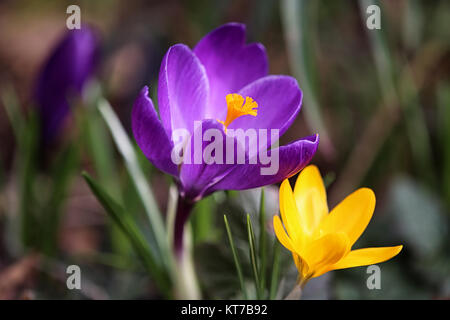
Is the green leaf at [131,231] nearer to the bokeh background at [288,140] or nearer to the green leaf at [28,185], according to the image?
the bokeh background at [288,140]

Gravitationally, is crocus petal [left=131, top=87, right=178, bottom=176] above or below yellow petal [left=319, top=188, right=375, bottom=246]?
above

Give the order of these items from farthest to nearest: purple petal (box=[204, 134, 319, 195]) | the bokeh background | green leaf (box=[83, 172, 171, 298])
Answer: the bokeh background, green leaf (box=[83, 172, 171, 298]), purple petal (box=[204, 134, 319, 195])

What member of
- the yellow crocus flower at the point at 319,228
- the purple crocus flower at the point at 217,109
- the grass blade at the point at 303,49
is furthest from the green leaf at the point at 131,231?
the grass blade at the point at 303,49

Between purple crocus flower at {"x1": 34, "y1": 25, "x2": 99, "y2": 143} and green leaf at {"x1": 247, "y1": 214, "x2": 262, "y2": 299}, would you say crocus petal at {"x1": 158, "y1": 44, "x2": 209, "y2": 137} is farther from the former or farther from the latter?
purple crocus flower at {"x1": 34, "y1": 25, "x2": 99, "y2": 143}

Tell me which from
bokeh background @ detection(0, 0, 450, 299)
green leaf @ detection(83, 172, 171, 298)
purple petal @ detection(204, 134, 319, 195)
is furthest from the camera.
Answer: bokeh background @ detection(0, 0, 450, 299)

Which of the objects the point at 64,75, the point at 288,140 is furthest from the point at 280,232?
the point at 288,140

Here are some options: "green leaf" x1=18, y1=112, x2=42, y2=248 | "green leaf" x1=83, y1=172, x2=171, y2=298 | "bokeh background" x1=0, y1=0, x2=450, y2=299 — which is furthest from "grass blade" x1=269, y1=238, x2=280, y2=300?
"green leaf" x1=18, y1=112, x2=42, y2=248

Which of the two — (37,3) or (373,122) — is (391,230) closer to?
(373,122)
